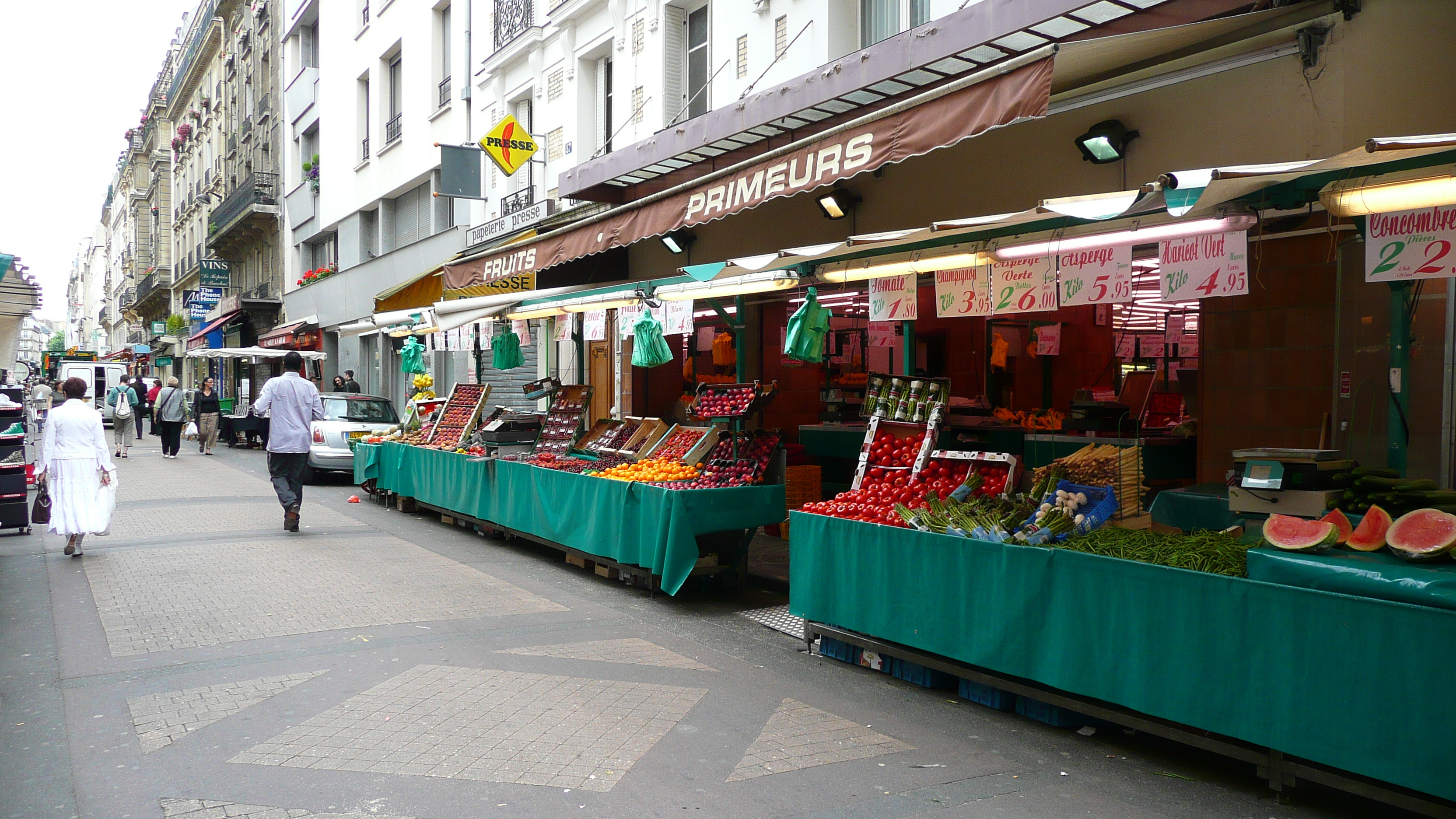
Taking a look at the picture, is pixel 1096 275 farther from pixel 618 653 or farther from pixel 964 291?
pixel 618 653

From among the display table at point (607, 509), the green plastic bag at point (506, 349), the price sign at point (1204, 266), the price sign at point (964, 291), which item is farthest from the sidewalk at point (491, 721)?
the green plastic bag at point (506, 349)

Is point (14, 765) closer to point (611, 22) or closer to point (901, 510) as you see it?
point (901, 510)

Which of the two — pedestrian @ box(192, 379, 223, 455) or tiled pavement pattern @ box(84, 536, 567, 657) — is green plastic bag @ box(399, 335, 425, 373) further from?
pedestrian @ box(192, 379, 223, 455)

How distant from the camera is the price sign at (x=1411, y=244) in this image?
4203 millimetres

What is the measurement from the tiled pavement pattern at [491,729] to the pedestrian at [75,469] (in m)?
5.93

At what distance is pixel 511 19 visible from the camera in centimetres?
1833

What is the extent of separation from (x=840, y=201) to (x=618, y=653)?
647cm

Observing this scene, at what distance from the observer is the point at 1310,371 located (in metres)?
8.11

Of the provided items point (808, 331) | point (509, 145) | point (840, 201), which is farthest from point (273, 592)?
point (509, 145)

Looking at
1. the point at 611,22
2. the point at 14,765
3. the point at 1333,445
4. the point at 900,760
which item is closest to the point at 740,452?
the point at 900,760

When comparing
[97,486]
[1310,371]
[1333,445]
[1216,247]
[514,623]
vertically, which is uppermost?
[1216,247]

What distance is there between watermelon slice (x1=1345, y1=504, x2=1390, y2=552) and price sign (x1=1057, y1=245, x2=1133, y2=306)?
1.61 meters

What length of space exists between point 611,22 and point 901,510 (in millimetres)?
12009

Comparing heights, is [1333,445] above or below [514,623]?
above
